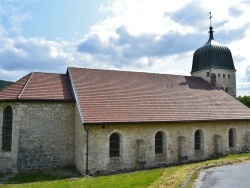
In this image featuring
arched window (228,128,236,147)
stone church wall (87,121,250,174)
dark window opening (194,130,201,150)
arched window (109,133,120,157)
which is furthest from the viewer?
arched window (228,128,236,147)

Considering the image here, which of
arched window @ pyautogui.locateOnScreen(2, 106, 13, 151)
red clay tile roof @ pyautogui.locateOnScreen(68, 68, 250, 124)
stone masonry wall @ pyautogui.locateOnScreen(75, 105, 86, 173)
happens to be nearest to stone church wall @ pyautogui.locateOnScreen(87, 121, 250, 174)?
stone masonry wall @ pyautogui.locateOnScreen(75, 105, 86, 173)

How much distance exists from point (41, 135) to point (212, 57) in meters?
19.6

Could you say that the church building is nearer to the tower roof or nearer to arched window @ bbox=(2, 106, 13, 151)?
arched window @ bbox=(2, 106, 13, 151)

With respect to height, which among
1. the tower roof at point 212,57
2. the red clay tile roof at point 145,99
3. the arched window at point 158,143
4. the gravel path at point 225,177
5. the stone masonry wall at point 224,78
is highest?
the tower roof at point 212,57

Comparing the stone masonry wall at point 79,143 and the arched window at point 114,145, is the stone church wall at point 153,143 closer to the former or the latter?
the arched window at point 114,145

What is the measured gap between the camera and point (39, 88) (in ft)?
61.0

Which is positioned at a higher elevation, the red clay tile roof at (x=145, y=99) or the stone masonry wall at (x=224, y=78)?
the stone masonry wall at (x=224, y=78)

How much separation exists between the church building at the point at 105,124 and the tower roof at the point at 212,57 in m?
6.87

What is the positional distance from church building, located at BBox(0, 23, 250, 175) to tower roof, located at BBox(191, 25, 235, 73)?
6870mm

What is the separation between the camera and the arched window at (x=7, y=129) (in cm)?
1797

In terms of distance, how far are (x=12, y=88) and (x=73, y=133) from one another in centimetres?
528

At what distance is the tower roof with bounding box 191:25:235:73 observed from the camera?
28.7 metres

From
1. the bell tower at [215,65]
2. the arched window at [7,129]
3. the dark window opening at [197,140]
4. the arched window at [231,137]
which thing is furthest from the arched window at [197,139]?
the arched window at [7,129]

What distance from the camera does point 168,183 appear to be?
39.8 feet
